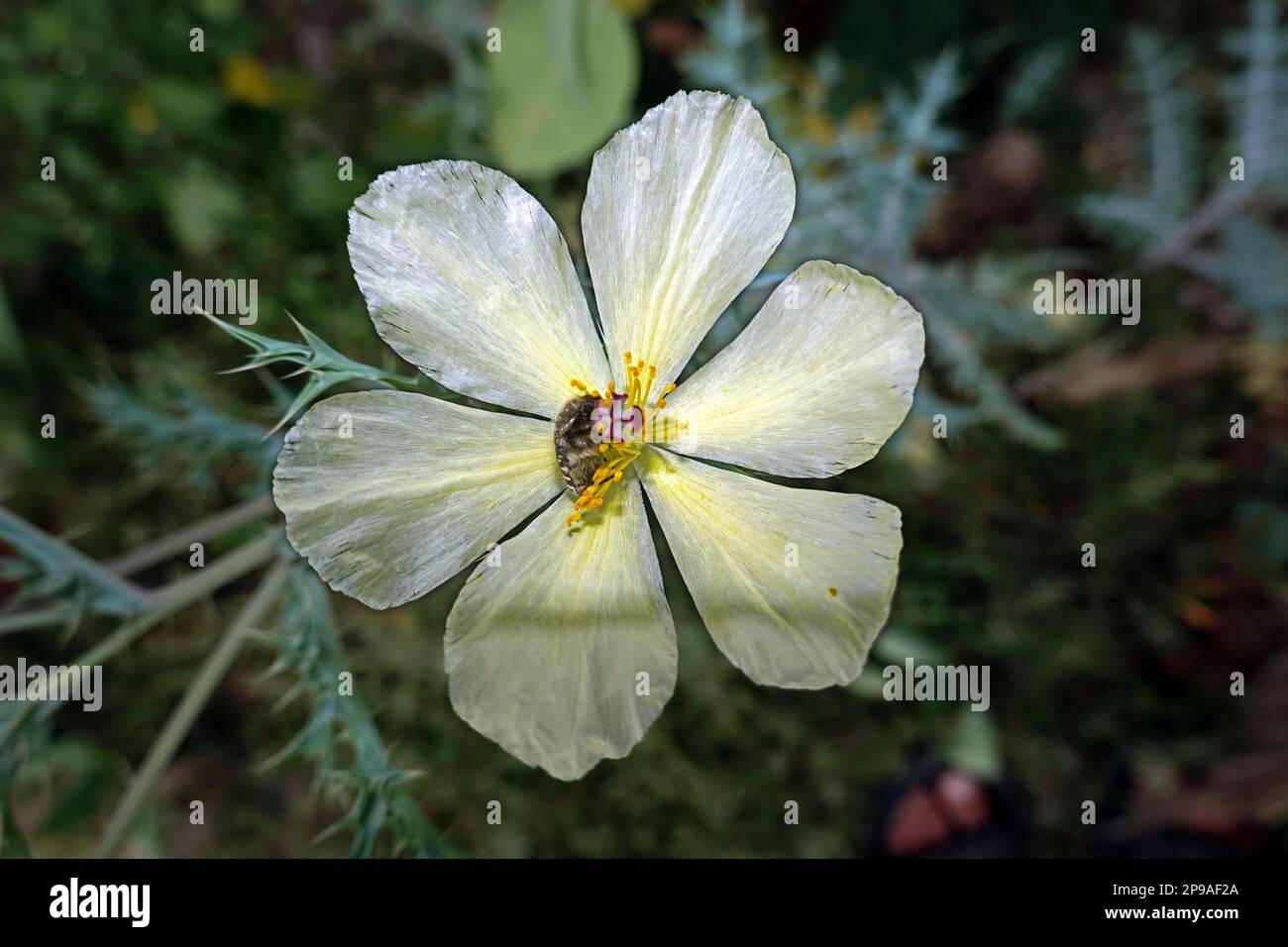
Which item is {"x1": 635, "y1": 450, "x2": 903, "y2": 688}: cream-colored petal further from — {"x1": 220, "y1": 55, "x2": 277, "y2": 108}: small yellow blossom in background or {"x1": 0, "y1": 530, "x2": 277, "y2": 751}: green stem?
{"x1": 220, "y1": 55, "x2": 277, "y2": 108}: small yellow blossom in background

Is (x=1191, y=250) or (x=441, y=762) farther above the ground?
(x=1191, y=250)

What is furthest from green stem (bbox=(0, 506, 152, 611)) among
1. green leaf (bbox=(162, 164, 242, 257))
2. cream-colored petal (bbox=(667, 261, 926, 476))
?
green leaf (bbox=(162, 164, 242, 257))

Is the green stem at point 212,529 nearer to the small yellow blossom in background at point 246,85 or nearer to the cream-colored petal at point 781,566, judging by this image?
the cream-colored petal at point 781,566

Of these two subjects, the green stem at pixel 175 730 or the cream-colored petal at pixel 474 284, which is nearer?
the cream-colored petal at pixel 474 284

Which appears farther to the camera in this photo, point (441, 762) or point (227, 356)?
point (227, 356)

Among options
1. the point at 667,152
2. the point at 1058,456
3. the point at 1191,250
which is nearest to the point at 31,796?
the point at 667,152

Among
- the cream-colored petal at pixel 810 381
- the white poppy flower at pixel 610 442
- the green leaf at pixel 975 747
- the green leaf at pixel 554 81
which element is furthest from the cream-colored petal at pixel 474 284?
the green leaf at pixel 975 747

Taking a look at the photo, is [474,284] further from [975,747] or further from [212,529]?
[975,747]
